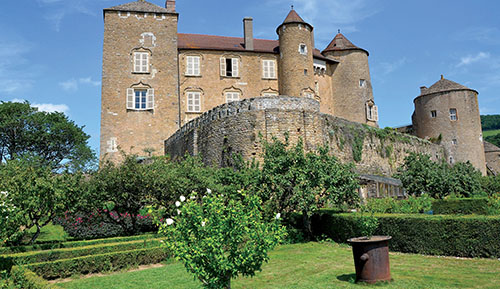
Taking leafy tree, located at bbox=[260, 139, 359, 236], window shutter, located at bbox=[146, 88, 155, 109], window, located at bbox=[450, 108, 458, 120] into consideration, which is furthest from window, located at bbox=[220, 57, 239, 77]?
window, located at bbox=[450, 108, 458, 120]

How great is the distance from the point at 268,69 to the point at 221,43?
456 cm

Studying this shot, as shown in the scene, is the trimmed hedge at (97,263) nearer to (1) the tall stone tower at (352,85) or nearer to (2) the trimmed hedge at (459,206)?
(2) the trimmed hedge at (459,206)

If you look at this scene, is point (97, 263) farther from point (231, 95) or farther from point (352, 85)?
point (352, 85)

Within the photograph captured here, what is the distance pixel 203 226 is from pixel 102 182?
11348 millimetres

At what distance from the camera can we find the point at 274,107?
1894cm

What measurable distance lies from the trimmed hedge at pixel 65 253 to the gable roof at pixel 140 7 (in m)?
22.2

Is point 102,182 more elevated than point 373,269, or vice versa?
point 102,182

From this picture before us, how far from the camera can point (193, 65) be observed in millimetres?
30406

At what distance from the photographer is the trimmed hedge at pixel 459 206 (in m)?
18.3

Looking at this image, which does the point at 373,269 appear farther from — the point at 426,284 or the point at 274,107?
the point at 274,107

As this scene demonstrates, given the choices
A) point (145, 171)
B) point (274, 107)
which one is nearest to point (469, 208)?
point (274, 107)

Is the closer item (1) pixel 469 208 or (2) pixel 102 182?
(2) pixel 102 182

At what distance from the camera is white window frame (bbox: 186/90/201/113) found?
30.0 meters

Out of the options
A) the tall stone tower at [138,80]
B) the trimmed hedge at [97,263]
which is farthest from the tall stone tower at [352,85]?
the trimmed hedge at [97,263]
